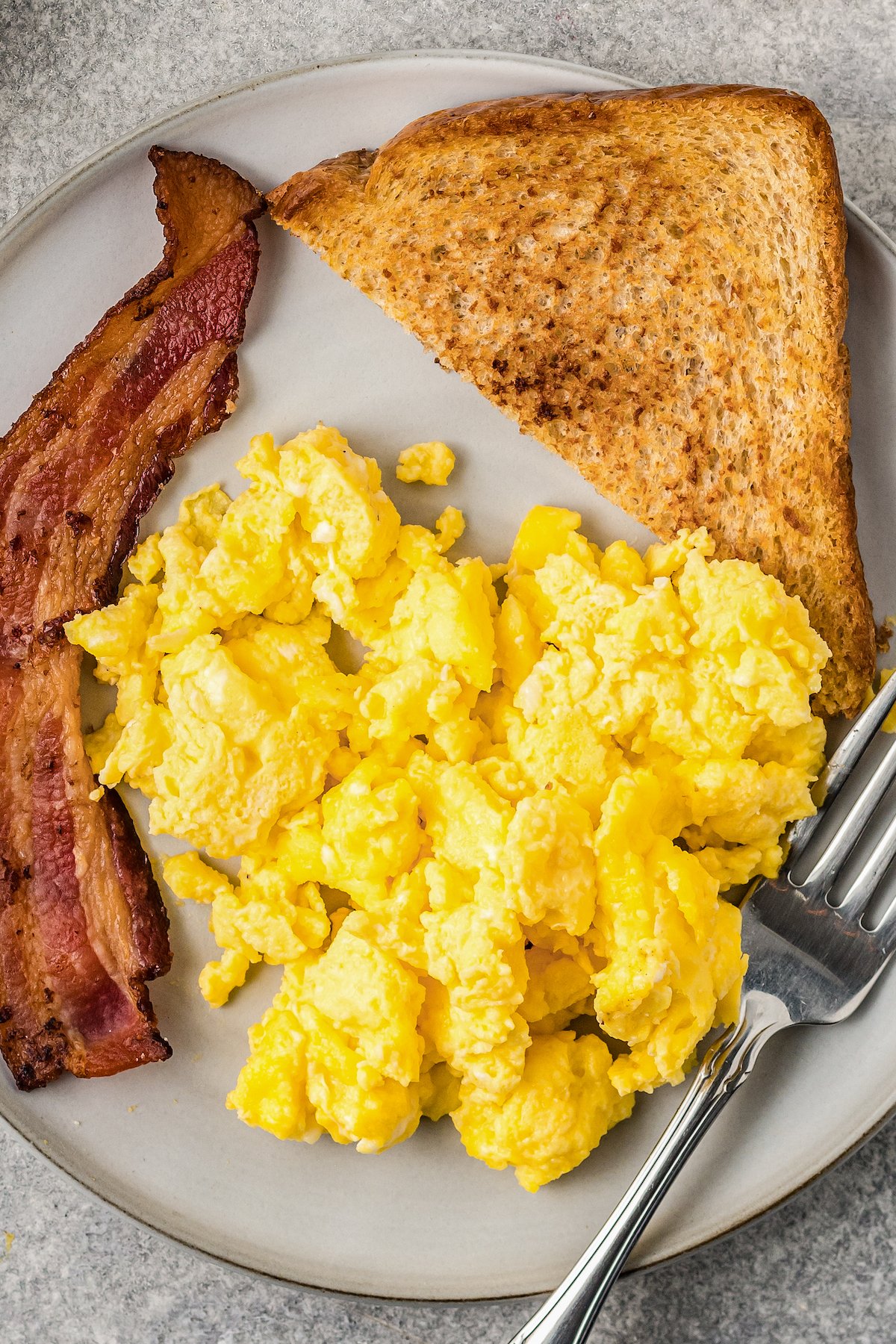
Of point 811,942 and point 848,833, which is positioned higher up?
point 848,833

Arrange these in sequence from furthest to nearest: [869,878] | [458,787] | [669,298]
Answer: [669,298] < [869,878] < [458,787]

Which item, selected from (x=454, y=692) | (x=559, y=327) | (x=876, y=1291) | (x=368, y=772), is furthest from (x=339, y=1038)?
(x=559, y=327)

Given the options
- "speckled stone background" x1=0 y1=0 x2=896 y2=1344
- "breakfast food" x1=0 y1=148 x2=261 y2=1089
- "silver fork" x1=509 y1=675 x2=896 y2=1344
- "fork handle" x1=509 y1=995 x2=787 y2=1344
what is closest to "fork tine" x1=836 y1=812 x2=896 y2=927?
"silver fork" x1=509 y1=675 x2=896 y2=1344

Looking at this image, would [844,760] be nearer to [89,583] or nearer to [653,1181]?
[653,1181]

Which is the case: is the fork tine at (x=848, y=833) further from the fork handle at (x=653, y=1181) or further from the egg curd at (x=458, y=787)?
the fork handle at (x=653, y=1181)

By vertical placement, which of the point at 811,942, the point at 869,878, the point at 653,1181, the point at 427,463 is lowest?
the point at 653,1181

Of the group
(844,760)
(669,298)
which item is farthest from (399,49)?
(844,760)

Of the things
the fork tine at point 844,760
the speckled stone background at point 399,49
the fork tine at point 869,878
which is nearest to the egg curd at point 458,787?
the fork tine at point 844,760
